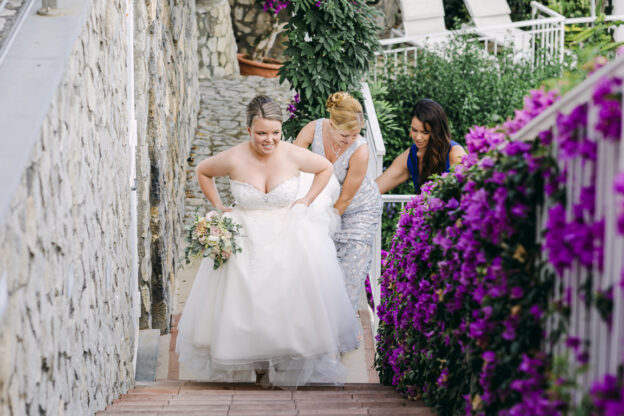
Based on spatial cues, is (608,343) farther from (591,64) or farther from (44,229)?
(44,229)

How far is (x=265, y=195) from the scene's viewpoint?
15.3ft

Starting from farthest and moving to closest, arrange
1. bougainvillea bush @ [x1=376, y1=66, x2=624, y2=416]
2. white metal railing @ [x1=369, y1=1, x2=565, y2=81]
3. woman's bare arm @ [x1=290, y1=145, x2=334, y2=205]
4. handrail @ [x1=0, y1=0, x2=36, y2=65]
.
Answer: white metal railing @ [x1=369, y1=1, x2=565, y2=81]
woman's bare arm @ [x1=290, y1=145, x2=334, y2=205]
handrail @ [x1=0, y1=0, x2=36, y2=65]
bougainvillea bush @ [x1=376, y1=66, x2=624, y2=416]

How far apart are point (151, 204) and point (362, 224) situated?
5.43 ft

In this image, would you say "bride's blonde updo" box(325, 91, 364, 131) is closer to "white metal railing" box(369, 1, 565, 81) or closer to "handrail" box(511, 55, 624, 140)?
"handrail" box(511, 55, 624, 140)

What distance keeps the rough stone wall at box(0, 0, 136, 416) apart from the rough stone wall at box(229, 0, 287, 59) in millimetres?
9273

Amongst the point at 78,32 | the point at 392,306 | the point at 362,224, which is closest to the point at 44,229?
the point at 78,32

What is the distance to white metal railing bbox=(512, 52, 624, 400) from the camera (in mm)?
1546

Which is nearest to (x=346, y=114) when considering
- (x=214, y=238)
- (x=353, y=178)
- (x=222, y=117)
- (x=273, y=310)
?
(x=353, y=178)

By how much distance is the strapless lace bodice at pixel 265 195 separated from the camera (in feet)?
15.3

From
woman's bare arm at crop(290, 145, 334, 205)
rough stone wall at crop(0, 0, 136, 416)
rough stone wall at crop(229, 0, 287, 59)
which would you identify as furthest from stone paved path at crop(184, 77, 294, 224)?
rough stone wall at crop(0, 0, 136, 416)

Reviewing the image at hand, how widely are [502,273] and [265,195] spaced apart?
2601 millimetres

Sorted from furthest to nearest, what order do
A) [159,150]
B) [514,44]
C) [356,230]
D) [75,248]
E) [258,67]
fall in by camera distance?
[258,67], [514,44], [159,150], [356,230], [75,248]

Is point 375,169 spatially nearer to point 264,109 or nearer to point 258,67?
point 264,109

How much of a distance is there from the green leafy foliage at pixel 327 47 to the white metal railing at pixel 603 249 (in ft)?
16.9
